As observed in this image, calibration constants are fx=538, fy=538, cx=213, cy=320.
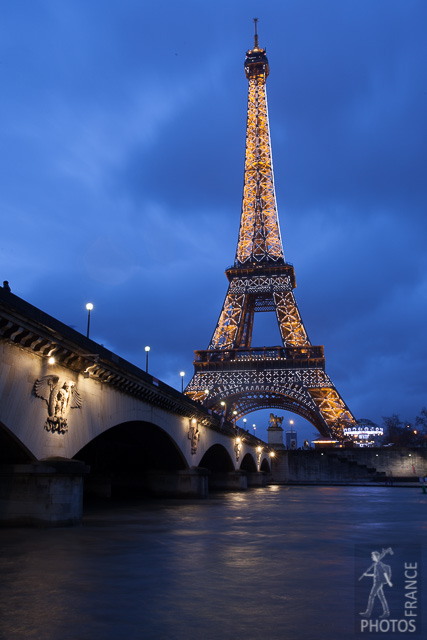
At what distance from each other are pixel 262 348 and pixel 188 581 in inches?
3091

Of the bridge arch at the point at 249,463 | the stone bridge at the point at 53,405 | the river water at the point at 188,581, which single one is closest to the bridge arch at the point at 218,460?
the bridge arch at the point at 249,463

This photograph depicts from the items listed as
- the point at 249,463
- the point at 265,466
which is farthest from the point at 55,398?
the point at 265,466

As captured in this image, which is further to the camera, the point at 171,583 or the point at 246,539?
the point at 246,539

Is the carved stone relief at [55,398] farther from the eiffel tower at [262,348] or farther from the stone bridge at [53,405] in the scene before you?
the eiffel tower at [262,348]

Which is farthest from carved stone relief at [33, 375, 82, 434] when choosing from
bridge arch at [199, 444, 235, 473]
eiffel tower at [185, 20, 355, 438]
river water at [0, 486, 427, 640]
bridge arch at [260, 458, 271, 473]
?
bridge arch at [260, 458, 271, 473]

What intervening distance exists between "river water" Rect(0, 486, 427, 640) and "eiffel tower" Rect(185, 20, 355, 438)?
5939cm

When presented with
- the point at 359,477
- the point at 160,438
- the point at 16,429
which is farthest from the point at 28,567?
the point at 359,477

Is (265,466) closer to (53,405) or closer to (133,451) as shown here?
(133,451)

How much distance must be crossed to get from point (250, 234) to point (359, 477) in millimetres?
46549

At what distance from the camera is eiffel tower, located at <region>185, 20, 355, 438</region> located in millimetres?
82000

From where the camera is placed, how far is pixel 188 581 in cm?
956

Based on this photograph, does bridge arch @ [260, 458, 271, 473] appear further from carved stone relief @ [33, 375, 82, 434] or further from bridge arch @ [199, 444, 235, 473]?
carved stone relief @ [33, 375, 82, 434]

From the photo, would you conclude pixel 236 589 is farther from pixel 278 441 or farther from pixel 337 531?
pixel 278 441

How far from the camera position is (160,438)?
113ft
